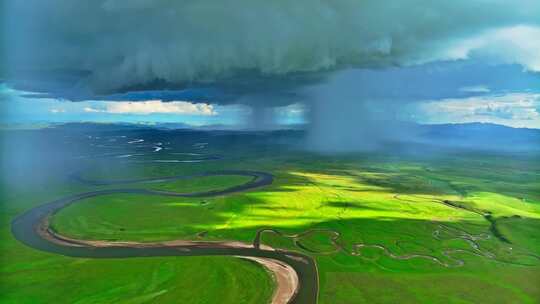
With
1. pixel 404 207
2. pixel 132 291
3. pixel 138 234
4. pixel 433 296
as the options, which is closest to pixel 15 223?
pixel 138 234

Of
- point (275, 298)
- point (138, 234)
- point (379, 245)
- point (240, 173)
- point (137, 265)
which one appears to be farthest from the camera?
point (240, 173)

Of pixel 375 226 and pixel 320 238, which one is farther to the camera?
pixel 375 226

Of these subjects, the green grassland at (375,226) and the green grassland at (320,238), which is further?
the green grassland at (375,226)

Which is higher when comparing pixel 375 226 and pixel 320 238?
pixel 375 226

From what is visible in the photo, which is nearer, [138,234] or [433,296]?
[433,296]

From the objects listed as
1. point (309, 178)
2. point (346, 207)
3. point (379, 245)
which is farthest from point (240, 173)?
point (379, 245)

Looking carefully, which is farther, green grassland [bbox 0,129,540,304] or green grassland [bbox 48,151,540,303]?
green grassland [bbox 48,151,540,303]

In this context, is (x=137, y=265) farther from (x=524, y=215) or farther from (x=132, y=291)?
(x=524, y=215)

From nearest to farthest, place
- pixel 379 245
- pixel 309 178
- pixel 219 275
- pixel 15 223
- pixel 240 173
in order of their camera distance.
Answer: pixel 219 275 → pixel 379 245 → pixel 15 223 → pixel 309 178 → pixel 240 173
